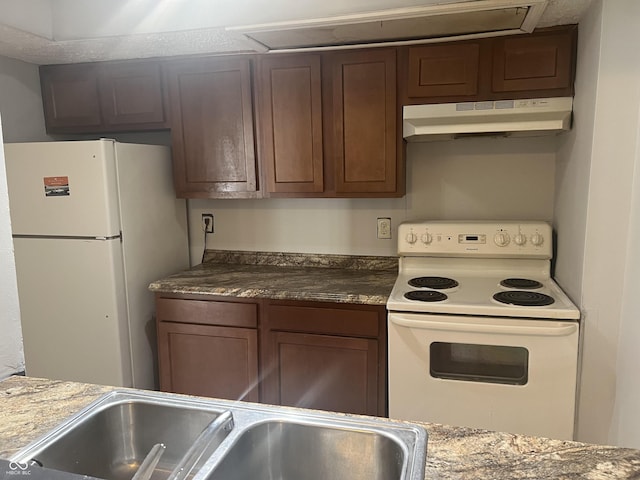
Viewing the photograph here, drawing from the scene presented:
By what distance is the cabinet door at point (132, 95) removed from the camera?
267 centimetres

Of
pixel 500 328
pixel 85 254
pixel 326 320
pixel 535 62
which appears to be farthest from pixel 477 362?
pixel 85 254

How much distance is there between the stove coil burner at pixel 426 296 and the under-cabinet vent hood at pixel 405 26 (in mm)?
1160

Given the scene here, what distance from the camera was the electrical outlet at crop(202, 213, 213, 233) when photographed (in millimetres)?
3037

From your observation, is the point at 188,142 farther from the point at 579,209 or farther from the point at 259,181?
the point at 579,209

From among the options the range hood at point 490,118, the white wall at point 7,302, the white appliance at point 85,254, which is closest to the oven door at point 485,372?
the range hood at point 490,118

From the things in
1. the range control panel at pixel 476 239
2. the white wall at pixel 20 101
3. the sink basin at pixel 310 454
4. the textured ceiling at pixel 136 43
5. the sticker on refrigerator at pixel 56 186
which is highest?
Answer: the textured ceiling at pixel 136 43

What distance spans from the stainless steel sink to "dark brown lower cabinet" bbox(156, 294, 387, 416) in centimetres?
118

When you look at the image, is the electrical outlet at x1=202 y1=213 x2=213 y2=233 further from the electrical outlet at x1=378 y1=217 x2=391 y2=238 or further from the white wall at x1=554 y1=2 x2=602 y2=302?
the white wall at x1=554 y1=2 x2=602 y2=302

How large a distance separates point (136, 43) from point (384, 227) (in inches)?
62.4

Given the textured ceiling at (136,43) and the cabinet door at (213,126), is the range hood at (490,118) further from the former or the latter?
the cabinet door at (213,126)

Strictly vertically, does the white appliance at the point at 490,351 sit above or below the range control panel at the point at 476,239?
below

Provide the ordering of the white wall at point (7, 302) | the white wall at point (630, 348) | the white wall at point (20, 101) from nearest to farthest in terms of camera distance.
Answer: the white wall at point (7, 302) < the white wall at point (630, 348) < the white wall at point (20, 101)

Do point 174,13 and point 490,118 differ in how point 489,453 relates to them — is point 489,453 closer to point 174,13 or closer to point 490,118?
point 490,118

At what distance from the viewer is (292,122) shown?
249 cm
